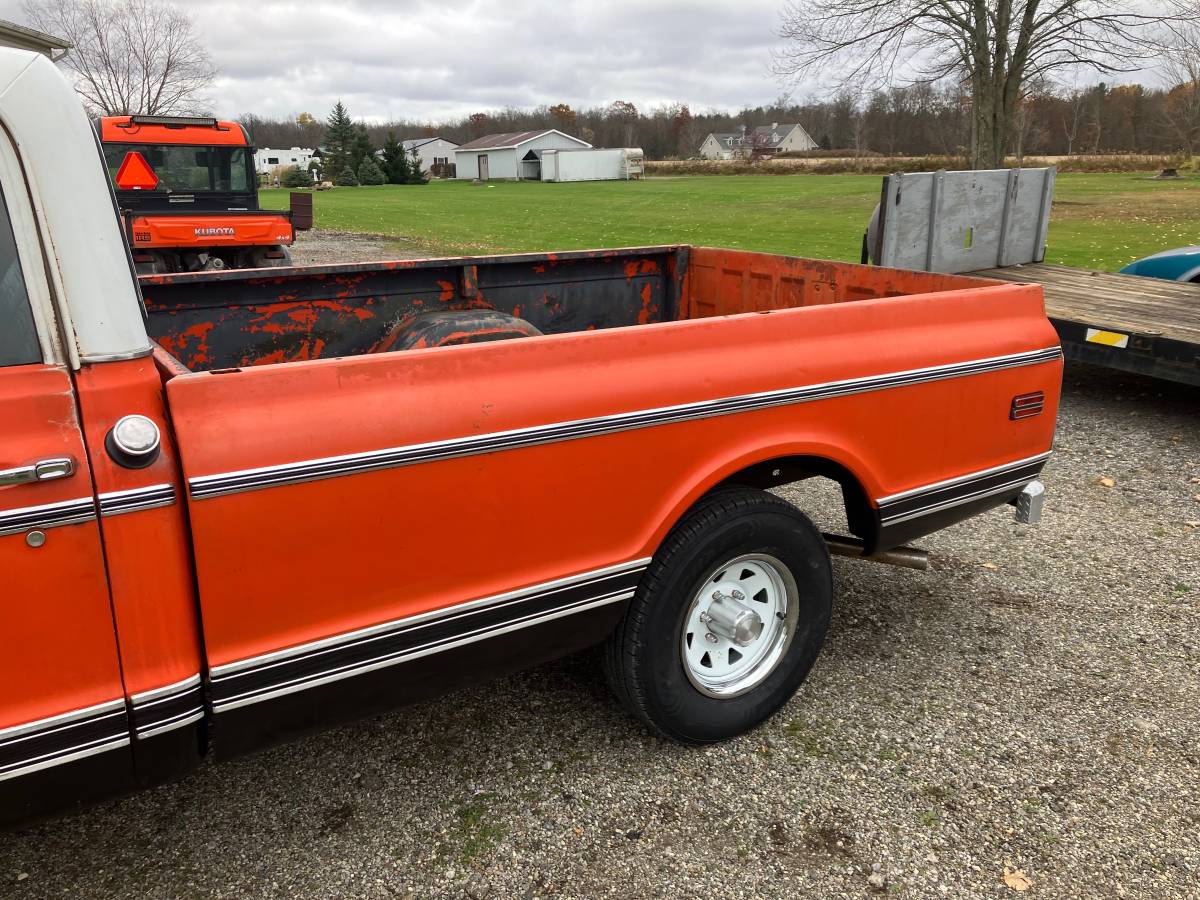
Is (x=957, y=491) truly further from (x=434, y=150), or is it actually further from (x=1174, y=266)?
(x=434, y=150)

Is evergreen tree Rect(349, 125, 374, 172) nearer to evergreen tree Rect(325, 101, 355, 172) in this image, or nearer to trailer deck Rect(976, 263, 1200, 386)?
evergreen tree Rect(325, 101, 355, 172)

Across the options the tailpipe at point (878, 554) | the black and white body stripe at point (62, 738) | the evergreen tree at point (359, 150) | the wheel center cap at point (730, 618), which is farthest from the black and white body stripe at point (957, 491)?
the evergreen tree at point (359, 150)

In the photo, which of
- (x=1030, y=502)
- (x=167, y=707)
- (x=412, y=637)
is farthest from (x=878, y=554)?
(x=167, y=707)

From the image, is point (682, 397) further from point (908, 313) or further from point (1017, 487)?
point (1017, 487)

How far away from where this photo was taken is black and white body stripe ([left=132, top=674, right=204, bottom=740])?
200cm

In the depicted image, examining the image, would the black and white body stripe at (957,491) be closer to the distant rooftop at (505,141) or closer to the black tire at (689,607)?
the black tire at (689,607)

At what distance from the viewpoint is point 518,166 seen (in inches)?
3324

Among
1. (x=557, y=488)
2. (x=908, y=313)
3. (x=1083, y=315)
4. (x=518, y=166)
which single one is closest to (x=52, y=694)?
(x=557, y=488)

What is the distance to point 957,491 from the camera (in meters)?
3.38

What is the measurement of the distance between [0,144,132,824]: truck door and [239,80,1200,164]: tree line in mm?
31323

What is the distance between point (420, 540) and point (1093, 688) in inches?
105

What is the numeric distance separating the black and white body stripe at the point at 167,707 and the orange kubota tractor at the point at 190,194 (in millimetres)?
10947

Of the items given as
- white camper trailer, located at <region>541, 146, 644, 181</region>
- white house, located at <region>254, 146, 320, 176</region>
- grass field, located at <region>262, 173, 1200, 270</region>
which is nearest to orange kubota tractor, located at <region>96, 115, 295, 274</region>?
grass field, located at <region>262, 173, 1200, 270</region>

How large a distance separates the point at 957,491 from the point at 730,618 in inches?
42.9
